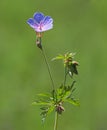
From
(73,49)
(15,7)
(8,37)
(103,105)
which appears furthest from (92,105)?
(15,7)

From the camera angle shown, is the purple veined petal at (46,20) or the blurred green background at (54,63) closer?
the purple veined petal at (46,20)

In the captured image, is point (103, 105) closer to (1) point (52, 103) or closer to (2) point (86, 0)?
(2) point (86, 0)

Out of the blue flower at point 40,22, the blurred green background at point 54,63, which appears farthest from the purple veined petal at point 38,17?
the blurred green background at point 54,63

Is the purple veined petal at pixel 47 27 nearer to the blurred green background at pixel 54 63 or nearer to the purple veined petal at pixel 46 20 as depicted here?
the purple veined petal at pixel 46 20

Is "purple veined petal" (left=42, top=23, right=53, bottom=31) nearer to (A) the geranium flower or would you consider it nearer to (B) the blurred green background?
(A) the geranium flower

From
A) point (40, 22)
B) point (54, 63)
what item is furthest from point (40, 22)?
point (54, 63)

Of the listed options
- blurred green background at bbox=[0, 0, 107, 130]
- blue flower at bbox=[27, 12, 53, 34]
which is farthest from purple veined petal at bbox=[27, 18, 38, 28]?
blurred green background at bbox=[0, 0, 107, 130]
